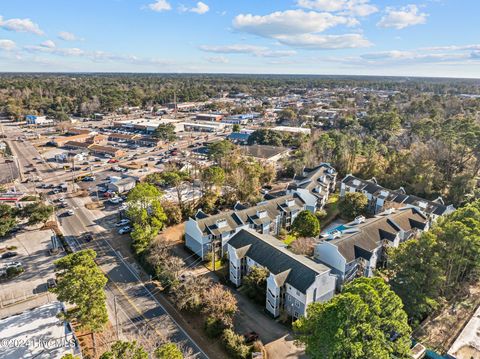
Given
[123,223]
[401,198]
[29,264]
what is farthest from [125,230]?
[401,198]

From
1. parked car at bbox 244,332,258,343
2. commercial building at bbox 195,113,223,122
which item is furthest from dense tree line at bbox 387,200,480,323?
commercial building at bbox 195,113,223,122

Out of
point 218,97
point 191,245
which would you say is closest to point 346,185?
point 191,245

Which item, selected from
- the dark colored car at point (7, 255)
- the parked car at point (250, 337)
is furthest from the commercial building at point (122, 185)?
the parked car at point (250, 337)

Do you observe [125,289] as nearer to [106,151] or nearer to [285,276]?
[285,276]

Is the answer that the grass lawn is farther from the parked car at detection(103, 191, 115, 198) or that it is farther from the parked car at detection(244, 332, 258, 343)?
the parked car at detection(103, 191, 115, 198)

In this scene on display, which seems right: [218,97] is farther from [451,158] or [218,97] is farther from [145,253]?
[145,253]

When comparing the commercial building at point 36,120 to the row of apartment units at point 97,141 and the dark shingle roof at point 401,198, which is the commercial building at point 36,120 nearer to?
the row of apartment units at point 97,141
